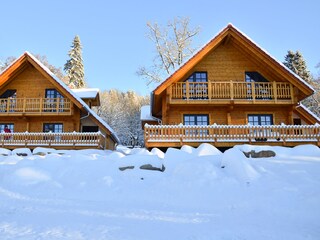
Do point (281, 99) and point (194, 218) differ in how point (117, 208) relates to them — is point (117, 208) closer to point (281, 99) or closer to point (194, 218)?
point (194, 218)

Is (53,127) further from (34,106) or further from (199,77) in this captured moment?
(199,77)

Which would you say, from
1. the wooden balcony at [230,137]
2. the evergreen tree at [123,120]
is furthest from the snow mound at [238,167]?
the evergreen tree at [123,120]

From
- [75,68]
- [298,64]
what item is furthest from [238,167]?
[75,68]

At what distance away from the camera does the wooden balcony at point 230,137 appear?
15.8 m

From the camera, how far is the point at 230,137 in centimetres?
1609

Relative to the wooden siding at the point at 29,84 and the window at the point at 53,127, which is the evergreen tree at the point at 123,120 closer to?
the window at the point at 53,127

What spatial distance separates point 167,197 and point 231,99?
11460mm

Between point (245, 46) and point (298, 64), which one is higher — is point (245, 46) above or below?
below

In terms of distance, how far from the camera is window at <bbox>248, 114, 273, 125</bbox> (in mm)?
19234

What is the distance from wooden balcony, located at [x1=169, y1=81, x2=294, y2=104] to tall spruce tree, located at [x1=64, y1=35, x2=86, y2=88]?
31778 millimetres

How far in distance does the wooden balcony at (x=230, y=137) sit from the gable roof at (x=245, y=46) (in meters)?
2.62

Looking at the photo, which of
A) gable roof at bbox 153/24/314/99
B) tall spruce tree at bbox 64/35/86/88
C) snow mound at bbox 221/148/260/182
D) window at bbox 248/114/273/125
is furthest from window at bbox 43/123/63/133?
tall spruce tree at bbox 64/35/86/88

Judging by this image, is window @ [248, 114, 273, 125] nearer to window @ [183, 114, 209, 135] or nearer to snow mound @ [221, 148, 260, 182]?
window @ [183, 114, 209, 135]

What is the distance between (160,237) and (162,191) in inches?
127
